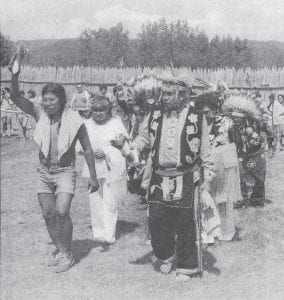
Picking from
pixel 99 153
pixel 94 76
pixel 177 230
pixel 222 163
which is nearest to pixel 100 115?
pixel 99 153

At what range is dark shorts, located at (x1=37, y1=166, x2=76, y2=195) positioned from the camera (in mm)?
4672

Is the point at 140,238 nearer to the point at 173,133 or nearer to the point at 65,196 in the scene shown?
the point at 65,196

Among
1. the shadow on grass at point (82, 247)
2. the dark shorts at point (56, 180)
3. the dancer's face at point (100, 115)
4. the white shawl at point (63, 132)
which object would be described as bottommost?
the shadow on grass at point (82, 247)

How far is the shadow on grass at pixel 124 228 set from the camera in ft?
19.6

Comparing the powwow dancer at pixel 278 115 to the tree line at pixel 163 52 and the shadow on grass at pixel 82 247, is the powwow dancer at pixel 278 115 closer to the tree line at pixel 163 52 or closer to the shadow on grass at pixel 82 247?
the shadow on grass at pixel 82 247

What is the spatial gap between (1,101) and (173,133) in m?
13.2

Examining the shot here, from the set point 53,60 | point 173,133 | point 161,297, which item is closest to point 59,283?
point 161,297

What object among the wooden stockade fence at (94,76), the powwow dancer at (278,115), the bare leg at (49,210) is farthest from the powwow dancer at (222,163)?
the wooden stockade fence at (94,76)

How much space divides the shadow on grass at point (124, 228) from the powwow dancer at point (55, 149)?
1.24 metres

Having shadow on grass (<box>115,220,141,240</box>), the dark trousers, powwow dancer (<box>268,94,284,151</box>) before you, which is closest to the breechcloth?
the dark trousers

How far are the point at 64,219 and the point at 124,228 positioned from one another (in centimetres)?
157

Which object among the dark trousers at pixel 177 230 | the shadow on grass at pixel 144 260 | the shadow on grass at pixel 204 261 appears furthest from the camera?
the shadow on grass at pixel 144 260

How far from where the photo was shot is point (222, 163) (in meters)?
5.17

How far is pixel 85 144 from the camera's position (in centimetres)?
479
